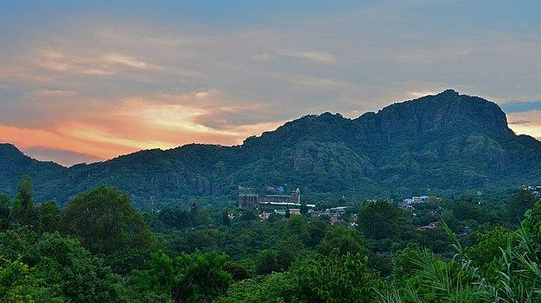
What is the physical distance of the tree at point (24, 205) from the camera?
1209 inches

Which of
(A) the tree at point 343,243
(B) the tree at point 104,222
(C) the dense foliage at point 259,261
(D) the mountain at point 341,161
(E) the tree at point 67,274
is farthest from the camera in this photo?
(D) the mountain at point 341,161

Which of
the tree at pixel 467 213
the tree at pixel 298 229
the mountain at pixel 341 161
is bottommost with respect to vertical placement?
the tree at pixel 298 229

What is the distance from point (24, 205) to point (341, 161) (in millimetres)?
99073

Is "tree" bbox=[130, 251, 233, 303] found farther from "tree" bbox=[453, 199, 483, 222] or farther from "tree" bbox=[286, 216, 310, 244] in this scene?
"tree" bbox=[453, 199, 483, 222]

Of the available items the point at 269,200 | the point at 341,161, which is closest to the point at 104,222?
the point at 269,200

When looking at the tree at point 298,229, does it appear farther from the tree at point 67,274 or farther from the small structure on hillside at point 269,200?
the small structure on hillside at point 269,200

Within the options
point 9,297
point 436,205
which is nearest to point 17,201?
point 9,297

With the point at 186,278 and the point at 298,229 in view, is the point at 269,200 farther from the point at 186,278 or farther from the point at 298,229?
the point at 186,278

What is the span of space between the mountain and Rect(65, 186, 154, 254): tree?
254 feet

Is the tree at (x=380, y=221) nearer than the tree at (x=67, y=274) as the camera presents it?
No

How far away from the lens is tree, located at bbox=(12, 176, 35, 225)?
3070 centimetres

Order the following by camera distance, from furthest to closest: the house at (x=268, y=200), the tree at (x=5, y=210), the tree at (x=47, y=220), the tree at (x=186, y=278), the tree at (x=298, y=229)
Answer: the house at (x=268, y=200)
the tree at (x=298, y=229)
the tree at (x=47, y=220)
the tree at (x=5, y=210)
the tree at (x=186, y=278)

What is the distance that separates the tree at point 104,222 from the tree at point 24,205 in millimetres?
1964

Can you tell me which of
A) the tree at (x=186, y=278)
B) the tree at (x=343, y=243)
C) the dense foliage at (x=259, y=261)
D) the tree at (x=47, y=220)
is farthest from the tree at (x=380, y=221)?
the tree at (x=186, y=278)
